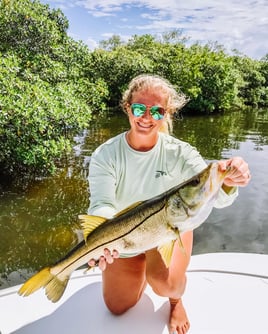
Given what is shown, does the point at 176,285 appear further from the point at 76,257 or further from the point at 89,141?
the point at 89,141

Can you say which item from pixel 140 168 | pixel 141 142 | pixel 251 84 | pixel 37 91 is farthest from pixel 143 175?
pixel 251 84

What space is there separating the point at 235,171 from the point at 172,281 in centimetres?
100

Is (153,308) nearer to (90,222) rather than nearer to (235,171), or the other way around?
(90,222)

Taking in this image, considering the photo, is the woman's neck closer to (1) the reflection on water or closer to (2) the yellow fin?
(2) the yellow fin

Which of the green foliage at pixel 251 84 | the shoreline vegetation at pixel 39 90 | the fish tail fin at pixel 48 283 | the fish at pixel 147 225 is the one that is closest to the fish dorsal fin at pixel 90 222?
the fish at pixel 147 225

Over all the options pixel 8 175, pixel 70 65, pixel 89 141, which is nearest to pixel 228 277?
pixel 8 175

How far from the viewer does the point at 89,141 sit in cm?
1367

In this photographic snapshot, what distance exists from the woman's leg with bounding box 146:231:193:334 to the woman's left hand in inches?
28.5

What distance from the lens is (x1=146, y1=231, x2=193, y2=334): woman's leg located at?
2.31 metres

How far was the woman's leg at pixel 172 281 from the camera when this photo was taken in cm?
231

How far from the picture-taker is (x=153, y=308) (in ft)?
8.28

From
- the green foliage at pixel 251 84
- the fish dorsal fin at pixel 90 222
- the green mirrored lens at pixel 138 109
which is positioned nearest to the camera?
the fish dorsal fin at pixel 90 222

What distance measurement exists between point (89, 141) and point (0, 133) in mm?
6699

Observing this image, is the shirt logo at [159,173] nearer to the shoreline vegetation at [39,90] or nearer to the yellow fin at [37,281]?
the yellow fin at [37,281]
